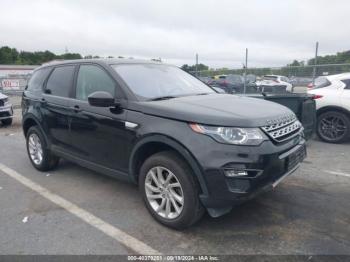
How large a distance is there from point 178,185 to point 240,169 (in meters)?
0.66

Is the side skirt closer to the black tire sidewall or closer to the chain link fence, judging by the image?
the black tire sidewall

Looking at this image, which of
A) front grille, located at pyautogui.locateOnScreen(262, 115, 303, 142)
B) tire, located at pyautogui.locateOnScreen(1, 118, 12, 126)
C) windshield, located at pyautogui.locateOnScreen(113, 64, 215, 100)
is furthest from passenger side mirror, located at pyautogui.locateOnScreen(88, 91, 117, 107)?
tire, located at pyautogui.locateOnScreen(1, 118, 12, 126)

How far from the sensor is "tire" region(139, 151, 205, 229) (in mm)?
3277

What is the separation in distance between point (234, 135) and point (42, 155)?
3.53 m

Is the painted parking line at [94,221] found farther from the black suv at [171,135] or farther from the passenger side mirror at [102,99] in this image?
the passenger side mirror at [102,99]

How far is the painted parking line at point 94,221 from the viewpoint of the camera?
323cm

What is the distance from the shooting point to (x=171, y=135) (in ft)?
11.0

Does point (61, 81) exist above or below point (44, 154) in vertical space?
above

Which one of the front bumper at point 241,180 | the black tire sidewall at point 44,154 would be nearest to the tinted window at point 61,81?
the black tire sidewall at point 44,154

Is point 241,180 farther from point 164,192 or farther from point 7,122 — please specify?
point 7,122

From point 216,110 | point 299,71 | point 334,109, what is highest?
point 299,71

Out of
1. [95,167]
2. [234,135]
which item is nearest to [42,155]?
[95,167]

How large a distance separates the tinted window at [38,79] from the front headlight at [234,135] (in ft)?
10.9

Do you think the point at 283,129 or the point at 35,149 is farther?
the point at 35,149
